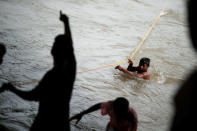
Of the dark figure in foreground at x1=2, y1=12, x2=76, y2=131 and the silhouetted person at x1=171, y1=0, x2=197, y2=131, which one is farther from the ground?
the silhouetted person at x1=171, y1=0, x2=197, y2=131

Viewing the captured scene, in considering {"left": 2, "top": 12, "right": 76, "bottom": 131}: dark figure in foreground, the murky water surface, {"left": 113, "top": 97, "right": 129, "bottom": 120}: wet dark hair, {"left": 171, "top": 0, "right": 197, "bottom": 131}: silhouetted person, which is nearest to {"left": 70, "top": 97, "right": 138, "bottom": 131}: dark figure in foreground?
{"left": 113, "top": 97, "right": 129, "bottom": 120}: wet dark hair

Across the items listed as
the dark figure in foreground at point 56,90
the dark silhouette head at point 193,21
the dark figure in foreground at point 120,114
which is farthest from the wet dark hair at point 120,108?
the dark silhouette head at point 193,21

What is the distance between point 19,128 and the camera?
3.15 meters

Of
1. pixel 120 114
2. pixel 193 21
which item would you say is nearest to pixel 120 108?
pixel 120 114

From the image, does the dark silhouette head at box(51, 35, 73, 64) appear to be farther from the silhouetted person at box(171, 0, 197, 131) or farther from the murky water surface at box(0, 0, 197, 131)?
the murky water surface at box(0, 0, 197, 131)

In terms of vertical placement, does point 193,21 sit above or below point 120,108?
above

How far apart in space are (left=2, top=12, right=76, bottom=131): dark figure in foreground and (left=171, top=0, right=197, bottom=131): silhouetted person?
3.83 ft

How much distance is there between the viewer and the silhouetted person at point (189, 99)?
71cm

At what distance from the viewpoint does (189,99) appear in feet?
2.41

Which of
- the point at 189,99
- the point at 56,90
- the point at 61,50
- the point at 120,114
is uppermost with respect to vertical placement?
the point at 189,99

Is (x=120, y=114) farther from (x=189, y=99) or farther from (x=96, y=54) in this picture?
(x=96, y=54)

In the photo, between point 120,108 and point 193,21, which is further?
point 120,108

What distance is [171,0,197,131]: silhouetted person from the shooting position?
0.71 meters

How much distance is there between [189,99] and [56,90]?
129 centimetres
